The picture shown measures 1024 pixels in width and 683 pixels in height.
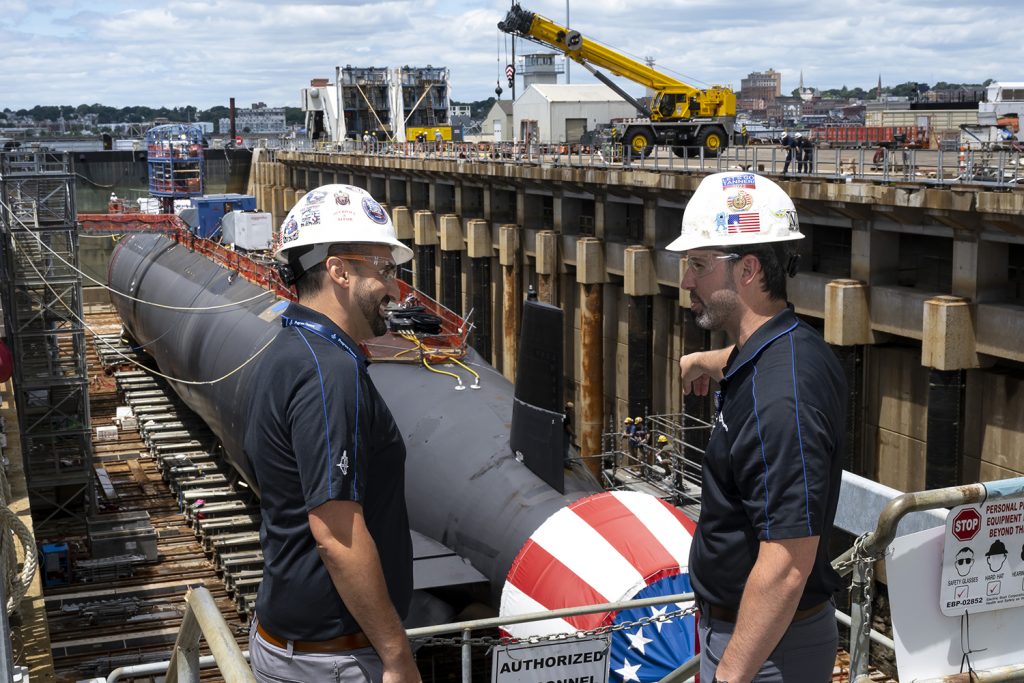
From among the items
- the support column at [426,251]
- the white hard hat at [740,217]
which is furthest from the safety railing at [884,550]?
the support column at [426,251]

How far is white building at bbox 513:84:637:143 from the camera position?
67.0 m

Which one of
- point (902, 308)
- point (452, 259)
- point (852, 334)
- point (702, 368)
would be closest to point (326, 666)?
point (702, 368)

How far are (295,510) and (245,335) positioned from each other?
20094mm

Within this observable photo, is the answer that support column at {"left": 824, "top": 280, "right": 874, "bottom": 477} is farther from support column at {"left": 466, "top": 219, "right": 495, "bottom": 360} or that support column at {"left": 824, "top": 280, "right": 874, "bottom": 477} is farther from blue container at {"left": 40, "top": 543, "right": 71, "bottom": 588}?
support column at {"left": 466, "top": 219, "right": 495, "bottom": 360}

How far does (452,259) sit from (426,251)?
94.8 inches

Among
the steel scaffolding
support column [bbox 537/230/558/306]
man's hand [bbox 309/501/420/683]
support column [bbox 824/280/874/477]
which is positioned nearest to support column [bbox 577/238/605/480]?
support column [bbox 537/230/558/306]

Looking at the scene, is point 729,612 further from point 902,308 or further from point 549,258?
point 549,258

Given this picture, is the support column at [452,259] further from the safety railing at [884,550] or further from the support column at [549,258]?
the safety railing at [884,550]

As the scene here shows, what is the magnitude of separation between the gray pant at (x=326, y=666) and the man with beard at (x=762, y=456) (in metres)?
1.43

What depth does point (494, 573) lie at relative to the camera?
14.0 metres

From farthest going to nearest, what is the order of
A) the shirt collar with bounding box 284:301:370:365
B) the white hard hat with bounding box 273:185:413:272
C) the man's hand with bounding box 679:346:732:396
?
the man's hand with bounding box 679:346:732:396 < the white hard hat with bounding box 273:185:413:272 < the shirt collar with bounding box 284:301:370:365

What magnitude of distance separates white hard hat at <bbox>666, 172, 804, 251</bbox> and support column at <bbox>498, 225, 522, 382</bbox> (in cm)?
2838

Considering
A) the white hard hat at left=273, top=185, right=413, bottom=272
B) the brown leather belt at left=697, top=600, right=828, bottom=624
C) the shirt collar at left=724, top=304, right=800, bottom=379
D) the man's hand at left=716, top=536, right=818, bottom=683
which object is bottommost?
the brown leather belt at left=697, top=600, right=828, bottom=624

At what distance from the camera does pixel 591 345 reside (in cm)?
2856
